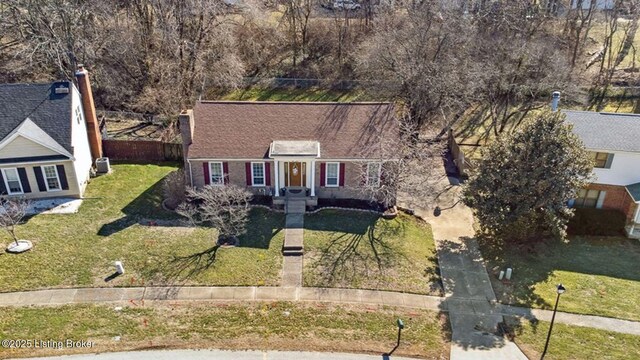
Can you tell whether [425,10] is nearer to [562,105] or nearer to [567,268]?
[562,105]

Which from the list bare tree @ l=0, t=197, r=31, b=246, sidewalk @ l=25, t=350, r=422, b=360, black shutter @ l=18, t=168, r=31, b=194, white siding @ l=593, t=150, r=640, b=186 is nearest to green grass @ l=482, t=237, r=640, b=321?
white siding @ l=593, t=150, r=640, b=186

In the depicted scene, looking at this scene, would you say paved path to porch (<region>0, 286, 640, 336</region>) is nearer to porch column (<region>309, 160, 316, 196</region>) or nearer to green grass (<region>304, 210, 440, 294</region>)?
green grass (<region>304, 210, 440, 294</region>)

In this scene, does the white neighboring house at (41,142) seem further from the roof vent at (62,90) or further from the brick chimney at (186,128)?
the brick chimney at (186,128)

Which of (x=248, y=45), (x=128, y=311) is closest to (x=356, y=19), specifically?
(x=248, y=45)

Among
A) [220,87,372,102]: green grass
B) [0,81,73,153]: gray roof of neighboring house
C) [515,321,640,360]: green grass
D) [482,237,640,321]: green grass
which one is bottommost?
[515,321,640,360]: green grass

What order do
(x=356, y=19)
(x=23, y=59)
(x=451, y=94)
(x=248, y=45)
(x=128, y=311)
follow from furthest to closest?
1. (x=356, y=19)
2. (x=248, y=45)
3. (x=23, y=59)
4. (x=451, y=94)
5. (x=128, y=311)

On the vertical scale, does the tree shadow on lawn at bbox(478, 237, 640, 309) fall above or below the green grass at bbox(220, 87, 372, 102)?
below
